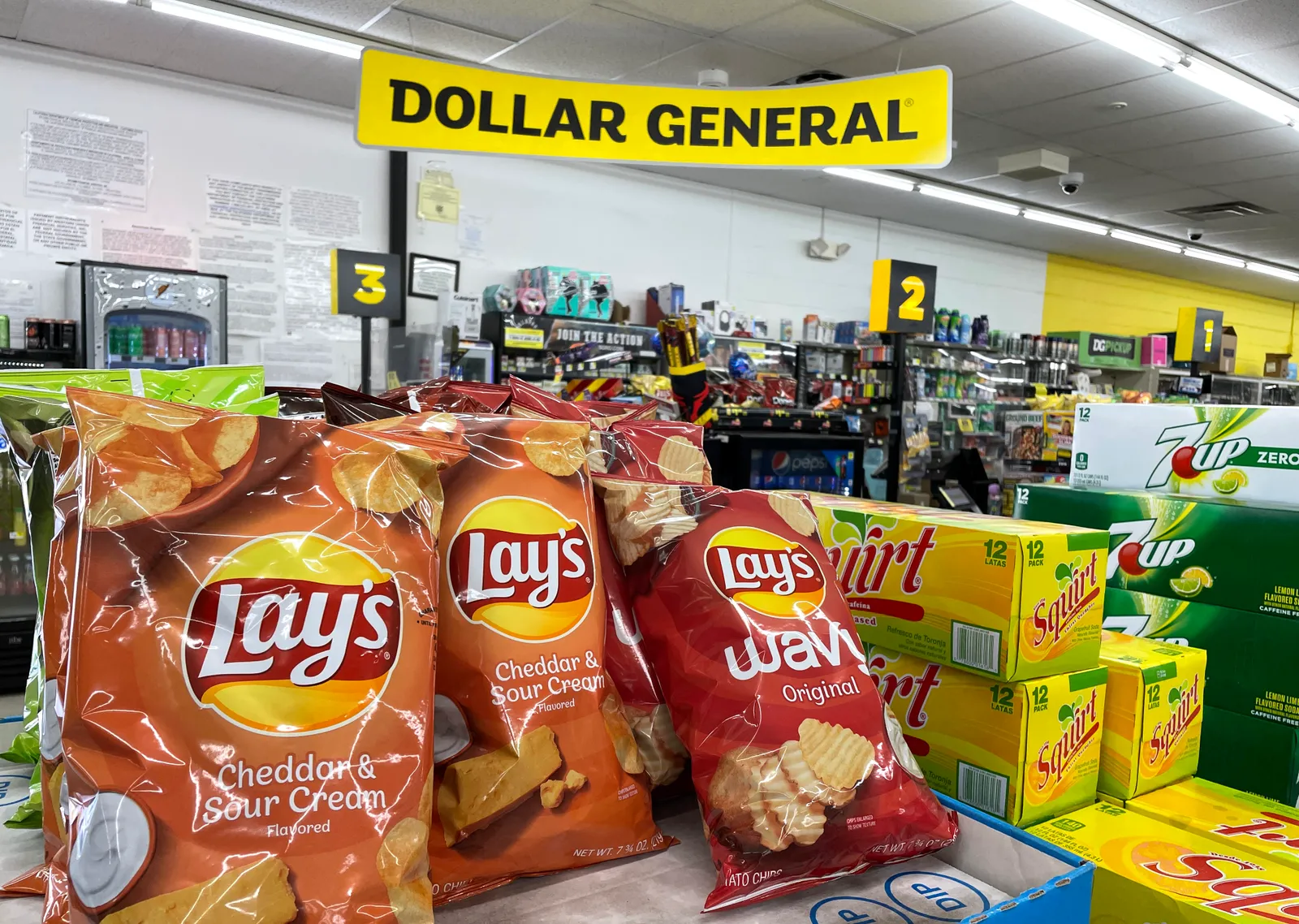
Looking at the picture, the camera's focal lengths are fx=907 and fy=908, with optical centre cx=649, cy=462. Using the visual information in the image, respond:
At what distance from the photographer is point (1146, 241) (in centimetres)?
1106

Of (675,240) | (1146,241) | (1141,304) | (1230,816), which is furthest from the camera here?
(1141,304)

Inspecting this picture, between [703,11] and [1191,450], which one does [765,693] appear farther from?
[703,11]

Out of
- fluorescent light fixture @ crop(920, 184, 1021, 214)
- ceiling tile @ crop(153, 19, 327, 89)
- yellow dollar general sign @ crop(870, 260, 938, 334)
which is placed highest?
fluorescent light fixture @ crop(920, 184, 1021, 214)

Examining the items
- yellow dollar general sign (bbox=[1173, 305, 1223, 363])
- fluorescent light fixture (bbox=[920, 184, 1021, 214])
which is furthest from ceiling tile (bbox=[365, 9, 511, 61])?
yellow dollar general sign (bbox=[1173, 305, 1223, 363])

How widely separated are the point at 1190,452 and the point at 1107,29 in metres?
4.16

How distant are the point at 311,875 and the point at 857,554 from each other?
1002 millimetres

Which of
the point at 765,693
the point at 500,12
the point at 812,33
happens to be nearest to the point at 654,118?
the point at 500,12

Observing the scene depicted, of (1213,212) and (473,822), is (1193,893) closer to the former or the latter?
(473,822)

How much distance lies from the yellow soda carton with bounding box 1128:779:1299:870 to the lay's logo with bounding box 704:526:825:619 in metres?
0.78

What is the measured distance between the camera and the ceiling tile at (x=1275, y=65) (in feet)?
18.5

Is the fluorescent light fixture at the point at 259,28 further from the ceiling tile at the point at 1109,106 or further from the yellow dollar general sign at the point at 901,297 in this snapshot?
the ceiling tile at the point at 1109,106

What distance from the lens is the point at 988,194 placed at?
29.8 ft

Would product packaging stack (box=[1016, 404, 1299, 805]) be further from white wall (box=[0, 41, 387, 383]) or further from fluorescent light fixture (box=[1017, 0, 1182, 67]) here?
white wall (box=[0, 41, 387, 383])

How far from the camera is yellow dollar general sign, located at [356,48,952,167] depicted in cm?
330
